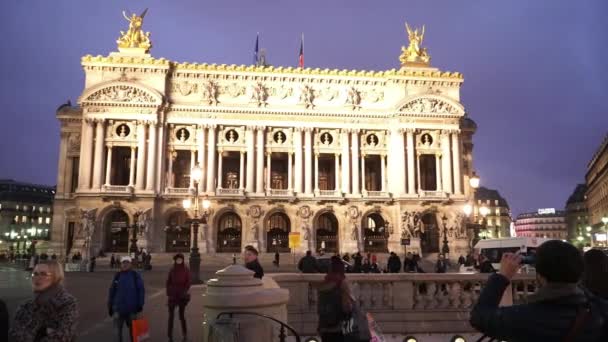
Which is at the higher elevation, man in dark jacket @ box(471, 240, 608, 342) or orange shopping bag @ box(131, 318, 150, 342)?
man in dark jacket @ box(471, 240, 608, 342)

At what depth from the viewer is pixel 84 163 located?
1857 inches

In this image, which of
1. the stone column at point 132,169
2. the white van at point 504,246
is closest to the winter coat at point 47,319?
the white van at point 504,246

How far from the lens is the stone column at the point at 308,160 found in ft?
164

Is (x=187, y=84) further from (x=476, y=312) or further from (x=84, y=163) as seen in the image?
(x=476, y=312)

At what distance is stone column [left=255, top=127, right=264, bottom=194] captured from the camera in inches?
1934

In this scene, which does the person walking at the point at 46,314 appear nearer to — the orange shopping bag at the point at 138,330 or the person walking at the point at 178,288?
the orange shopping bag at the point at 138,330

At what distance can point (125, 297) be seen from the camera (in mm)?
10289

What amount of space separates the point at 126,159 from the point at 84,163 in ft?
20.3

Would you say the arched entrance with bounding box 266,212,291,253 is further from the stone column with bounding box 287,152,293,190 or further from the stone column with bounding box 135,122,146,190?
the stone column with bounding box 135,122,146,190

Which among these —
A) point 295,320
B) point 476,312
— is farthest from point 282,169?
point 476,312

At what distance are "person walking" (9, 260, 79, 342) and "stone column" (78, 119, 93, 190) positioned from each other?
4523cm

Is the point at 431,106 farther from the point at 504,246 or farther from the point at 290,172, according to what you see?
the point at 504,246

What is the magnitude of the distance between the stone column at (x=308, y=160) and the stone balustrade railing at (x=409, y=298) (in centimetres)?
3746

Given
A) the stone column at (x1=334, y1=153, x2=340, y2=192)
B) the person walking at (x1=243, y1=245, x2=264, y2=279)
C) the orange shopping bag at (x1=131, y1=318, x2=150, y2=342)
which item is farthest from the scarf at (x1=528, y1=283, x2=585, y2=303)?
the stone column at (x1=334, y1=153, x2=340, y2=192)
